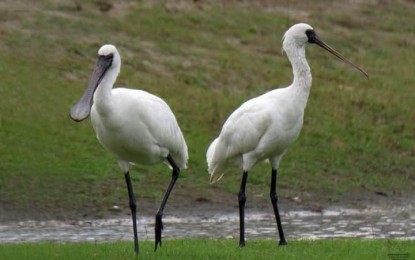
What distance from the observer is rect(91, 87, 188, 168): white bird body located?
13.4 meters

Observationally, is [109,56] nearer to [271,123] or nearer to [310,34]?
[271,123]

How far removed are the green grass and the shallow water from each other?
9.67ft

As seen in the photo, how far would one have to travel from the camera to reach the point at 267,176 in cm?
2152

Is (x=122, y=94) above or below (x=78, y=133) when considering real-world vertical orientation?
above

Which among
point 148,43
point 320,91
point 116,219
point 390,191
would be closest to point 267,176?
point 390,191

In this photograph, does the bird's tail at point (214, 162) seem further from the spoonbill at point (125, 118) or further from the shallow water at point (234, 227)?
the shallow water at point (234, 227)

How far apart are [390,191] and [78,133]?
5.30m

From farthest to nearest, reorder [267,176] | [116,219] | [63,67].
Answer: [63,67]
[267,176]
[116,219]

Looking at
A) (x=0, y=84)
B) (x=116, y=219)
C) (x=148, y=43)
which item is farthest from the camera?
(x=148, y=43)

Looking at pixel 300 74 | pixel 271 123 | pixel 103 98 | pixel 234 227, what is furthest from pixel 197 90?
pixel 103 98

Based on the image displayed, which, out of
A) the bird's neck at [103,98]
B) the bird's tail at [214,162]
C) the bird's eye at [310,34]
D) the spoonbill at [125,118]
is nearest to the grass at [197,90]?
the bird's tail at [214,162]

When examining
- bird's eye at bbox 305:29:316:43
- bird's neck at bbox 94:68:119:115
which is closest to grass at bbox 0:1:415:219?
bird's eye at bbox 305:29:316:43

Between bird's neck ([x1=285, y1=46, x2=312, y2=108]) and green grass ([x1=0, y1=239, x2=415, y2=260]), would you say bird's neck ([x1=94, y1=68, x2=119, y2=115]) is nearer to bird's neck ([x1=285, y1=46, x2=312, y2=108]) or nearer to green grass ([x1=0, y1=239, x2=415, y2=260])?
green grass ([x1=0, y1=239, x2=415, y2=260])

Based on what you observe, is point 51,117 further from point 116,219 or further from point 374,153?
point 374,153
